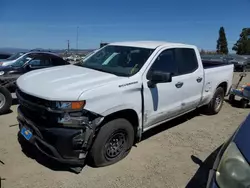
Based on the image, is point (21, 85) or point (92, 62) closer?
point (21, 85)

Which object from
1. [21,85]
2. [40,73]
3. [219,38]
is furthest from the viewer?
[219,38]

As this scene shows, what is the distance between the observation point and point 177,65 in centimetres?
503

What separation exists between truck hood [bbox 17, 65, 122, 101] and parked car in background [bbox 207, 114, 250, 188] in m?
1.96

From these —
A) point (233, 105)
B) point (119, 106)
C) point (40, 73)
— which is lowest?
point (233, 105)

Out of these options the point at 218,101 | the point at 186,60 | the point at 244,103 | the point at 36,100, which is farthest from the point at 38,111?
the point at 244,103

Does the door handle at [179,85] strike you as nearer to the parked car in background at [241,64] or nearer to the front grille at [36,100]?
the front grille at [36,100]

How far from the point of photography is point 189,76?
518 centimetres

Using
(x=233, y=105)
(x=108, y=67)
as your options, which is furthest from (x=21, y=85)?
(x=233, y=105)

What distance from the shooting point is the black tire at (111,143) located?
140 inches

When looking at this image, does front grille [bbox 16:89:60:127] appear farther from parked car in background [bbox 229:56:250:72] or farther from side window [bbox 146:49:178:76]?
parked car in background [bbox 229:56:250:72]

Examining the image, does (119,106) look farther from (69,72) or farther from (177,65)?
(177,65)

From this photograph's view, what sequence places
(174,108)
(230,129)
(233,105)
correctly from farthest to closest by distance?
1. (233,105)
2. (230,129)
3. (174,108)

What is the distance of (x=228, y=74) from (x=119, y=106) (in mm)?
4402

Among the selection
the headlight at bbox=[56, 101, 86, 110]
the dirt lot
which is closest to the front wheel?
the dirt lot
